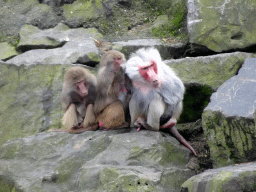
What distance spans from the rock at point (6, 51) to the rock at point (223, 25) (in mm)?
4004

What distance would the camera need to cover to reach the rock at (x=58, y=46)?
7.82 meters

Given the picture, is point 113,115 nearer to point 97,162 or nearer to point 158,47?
point 97,162

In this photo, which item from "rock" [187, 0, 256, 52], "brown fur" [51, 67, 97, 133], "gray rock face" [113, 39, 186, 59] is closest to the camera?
"brown fur" [51, 67, 97, 133]

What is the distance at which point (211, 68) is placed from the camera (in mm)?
6758

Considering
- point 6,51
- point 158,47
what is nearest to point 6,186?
point 6,51

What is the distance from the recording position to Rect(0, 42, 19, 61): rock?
8.55 metres

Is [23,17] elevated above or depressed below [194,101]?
above

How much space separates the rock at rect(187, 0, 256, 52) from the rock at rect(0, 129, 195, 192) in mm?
2790

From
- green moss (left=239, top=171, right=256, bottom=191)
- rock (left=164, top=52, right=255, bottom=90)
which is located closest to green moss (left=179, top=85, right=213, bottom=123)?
rock (left=164, top=52, right=255, bottom=90)

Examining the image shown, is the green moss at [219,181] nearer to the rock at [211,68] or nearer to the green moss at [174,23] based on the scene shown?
the rock at [211,68]

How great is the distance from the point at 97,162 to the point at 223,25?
4.25 meters

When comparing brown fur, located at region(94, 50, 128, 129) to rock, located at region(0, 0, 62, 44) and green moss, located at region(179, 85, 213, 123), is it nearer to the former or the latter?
green moss, located at region(179, 85, 213, 123)

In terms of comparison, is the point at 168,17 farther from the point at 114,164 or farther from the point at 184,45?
the point at 114,164

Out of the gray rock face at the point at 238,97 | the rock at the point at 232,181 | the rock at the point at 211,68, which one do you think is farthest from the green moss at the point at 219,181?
the rock at the point at 211,68
